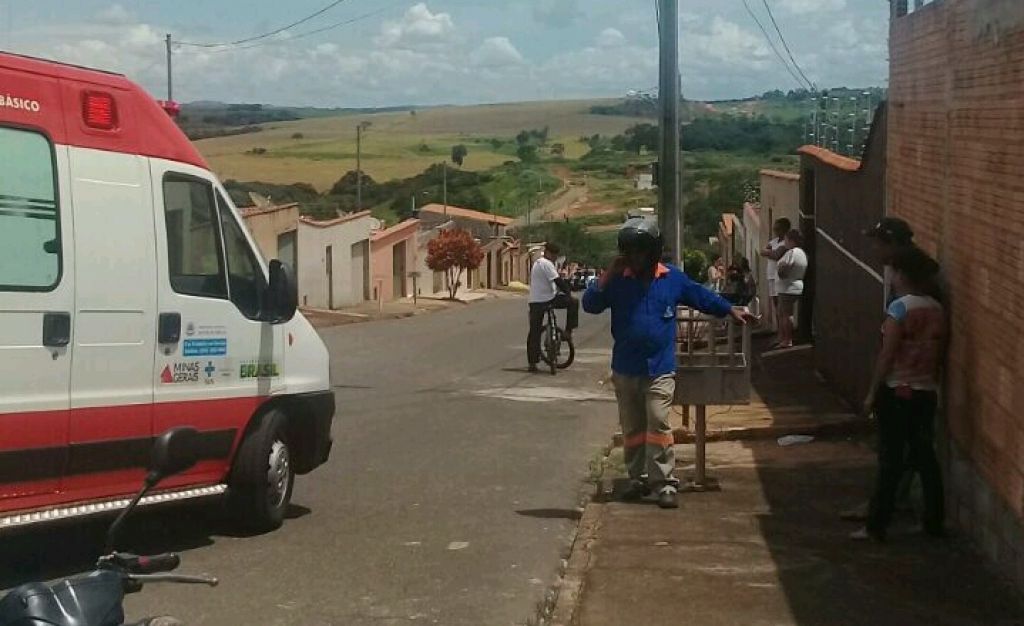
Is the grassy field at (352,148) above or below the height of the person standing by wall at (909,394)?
above

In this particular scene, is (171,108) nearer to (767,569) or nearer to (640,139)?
(767,569)

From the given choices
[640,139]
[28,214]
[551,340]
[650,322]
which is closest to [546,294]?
[551,340]

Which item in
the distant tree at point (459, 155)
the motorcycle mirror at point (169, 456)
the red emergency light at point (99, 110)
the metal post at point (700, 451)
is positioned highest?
the distant tree at point (459, 155)

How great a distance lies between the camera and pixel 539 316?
19.3 metres

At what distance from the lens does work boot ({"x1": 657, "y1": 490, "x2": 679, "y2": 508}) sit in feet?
30.8

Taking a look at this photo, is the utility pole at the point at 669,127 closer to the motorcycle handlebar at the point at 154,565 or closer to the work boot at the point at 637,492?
the work boot at the point at 637,492

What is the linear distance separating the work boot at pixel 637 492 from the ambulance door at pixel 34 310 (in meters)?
3.86

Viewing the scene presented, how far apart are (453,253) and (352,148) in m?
92.8

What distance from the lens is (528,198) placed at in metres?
129

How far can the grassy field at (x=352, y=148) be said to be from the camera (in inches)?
4744

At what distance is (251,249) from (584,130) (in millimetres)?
178799

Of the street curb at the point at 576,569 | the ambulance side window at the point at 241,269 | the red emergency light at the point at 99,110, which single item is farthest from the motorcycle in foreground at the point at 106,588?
the ambulance side window at the point at 241,269

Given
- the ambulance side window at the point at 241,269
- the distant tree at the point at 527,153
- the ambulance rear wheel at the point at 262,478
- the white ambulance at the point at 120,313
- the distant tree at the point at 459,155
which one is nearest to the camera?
the white ambulance at the point at 120,313

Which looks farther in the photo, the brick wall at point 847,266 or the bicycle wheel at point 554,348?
the bicycle wheel at point 554,348
